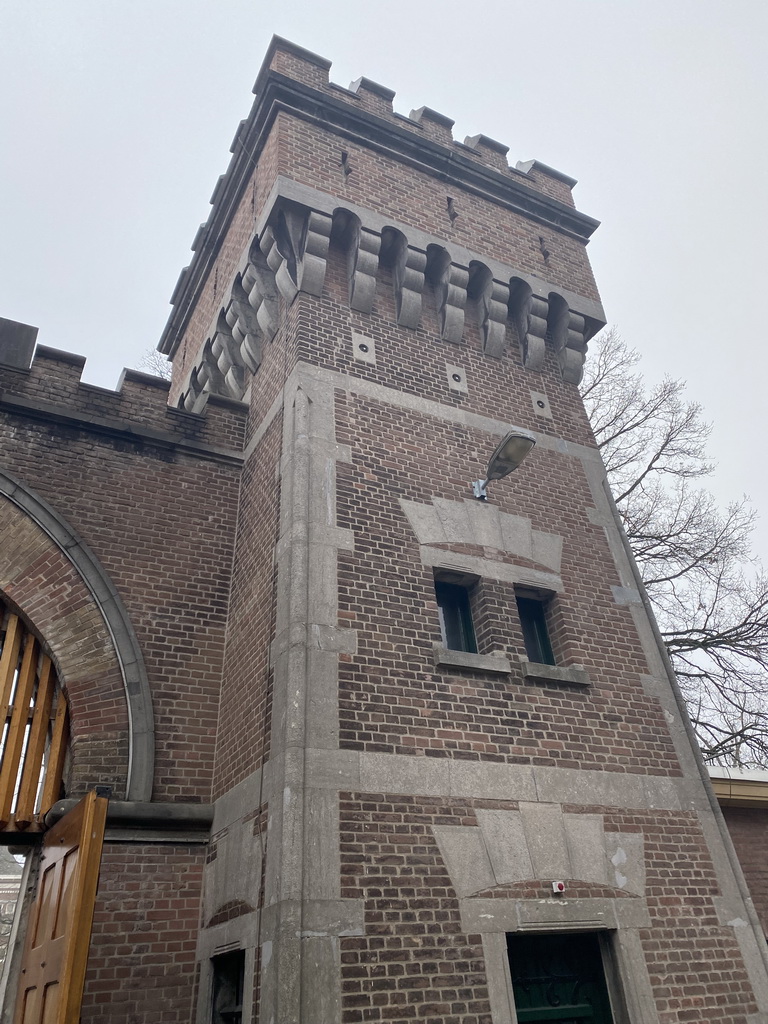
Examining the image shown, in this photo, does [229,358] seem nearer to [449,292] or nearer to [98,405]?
[98,405]

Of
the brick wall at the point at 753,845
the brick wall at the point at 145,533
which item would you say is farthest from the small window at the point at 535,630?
the brick wall at the point at 145,533

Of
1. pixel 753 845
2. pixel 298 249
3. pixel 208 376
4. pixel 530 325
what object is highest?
pixel 208 376

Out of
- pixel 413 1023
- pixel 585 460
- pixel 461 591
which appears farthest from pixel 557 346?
pixel 413 1023

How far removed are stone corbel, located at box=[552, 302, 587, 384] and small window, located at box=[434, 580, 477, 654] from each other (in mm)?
4372

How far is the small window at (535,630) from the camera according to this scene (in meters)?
7.64

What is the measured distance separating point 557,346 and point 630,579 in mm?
3871

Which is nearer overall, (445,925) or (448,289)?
(445,925)

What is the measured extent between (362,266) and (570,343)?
3.46 metres

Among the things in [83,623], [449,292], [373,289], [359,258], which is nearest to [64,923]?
[83,623]

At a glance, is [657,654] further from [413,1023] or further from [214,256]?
[214,256]

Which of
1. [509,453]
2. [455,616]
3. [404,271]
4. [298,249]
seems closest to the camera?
[509,453]

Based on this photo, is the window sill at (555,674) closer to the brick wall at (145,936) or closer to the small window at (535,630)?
the small window at (535,630)

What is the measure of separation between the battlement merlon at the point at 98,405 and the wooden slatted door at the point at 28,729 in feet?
7.26

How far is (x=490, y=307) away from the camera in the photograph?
995cm
